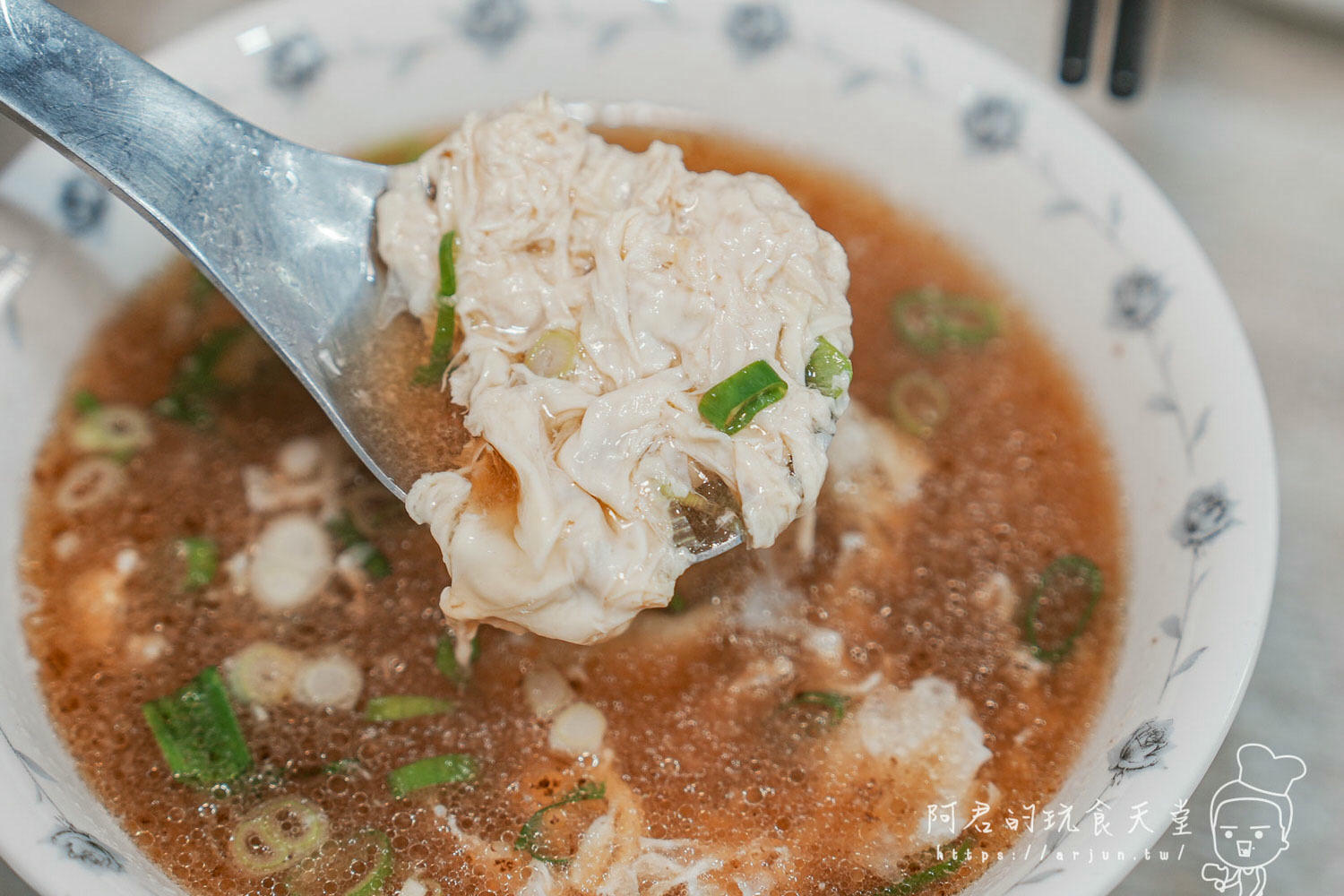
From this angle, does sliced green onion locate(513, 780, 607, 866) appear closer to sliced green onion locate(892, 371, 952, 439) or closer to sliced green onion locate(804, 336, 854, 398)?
sliced green onion locate(804, 336, 854, 398)

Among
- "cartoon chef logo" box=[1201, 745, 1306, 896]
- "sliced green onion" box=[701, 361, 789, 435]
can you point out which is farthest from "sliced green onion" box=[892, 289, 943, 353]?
"cartoon chef logo" box=[1201, 745, 1306, 896]

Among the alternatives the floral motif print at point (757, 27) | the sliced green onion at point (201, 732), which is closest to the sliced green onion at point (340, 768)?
the sliced green onion at point (201, 732)

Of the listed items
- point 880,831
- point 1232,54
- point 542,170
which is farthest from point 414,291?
point 1232,54

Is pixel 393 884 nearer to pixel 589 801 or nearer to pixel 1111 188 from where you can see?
pixel 589 801

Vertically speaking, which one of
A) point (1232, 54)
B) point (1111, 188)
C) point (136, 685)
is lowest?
point (136, 685)

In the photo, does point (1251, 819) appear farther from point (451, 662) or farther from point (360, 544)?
point (360, 544)

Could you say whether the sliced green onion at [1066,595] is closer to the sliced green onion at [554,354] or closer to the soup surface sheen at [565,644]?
the soup surface sheen at [565,644]
